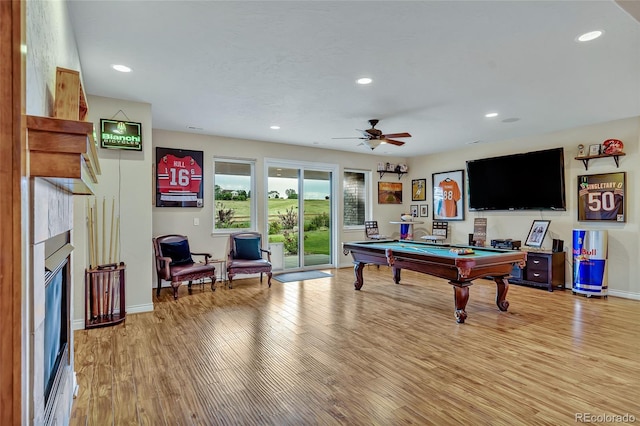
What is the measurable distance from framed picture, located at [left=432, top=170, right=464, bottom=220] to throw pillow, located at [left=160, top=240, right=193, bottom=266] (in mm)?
5597

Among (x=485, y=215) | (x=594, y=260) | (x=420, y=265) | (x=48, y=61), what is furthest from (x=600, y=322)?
(x=48, y=61)

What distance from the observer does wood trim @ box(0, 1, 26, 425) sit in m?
0.90

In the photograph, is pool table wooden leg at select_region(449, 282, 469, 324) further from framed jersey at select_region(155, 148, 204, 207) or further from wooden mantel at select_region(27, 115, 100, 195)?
framed jersey at select_region(155, 148, 204, 207)

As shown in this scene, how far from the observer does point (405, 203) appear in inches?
353

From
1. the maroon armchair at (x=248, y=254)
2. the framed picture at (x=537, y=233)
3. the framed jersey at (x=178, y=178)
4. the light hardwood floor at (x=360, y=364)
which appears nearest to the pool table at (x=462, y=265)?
the light hardwood floor at (x=360, y=364)

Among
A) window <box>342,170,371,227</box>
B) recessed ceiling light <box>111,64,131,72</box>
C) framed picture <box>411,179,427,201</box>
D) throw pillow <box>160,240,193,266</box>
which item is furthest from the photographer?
framed picture <box>411,179,427,201</box>

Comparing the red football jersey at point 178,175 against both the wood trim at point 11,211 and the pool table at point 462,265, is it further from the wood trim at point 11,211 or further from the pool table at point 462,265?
the wood trim at point 11,211

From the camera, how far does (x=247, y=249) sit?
624 centimetres

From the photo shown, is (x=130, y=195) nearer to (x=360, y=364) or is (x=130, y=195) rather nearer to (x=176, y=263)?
(x=176, y=263)

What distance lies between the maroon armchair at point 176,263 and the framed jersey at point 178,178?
69 cm

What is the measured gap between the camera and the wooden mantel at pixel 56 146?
3.45 ft

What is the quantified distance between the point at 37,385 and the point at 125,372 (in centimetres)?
191

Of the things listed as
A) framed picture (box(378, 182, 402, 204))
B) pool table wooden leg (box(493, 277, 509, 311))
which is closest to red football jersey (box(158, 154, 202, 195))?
framed picture (box(378, 182, 402, 204))

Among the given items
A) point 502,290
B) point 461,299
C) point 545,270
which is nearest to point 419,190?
point 545,270
